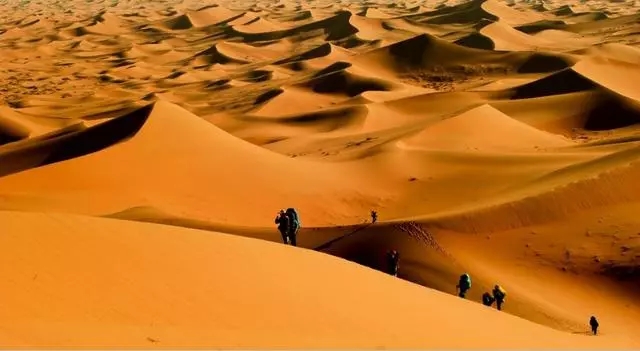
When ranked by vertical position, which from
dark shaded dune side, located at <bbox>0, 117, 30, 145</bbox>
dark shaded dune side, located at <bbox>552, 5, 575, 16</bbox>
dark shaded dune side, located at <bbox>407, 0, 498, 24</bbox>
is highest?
dark shaded dune side, located at <bbox>0, 117, 30, 145</bbox>

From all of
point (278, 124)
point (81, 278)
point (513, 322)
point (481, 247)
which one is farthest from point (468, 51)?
point (81, 278)

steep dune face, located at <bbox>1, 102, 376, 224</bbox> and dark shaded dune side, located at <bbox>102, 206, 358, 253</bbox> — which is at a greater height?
dark shaded dune side, located at <bbox>102, 206, 358, 253</bbox>

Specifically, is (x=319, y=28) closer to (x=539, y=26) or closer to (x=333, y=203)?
(x=539, y=26)

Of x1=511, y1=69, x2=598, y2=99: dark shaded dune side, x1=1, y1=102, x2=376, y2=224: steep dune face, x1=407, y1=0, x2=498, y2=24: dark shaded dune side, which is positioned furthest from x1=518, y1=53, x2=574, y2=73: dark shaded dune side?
x1=1, y1=102, x2=376, y2=224: steep dune face

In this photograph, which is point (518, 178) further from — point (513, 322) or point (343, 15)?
point (343, 15)

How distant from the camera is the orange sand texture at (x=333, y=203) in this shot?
680 centimetres

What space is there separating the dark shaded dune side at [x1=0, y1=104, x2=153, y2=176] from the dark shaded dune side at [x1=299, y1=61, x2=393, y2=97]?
767 inches

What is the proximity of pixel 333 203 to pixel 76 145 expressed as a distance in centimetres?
992

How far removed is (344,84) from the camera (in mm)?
44094

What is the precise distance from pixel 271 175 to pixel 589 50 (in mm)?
29602

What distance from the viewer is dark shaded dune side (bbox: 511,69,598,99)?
35.9 meters

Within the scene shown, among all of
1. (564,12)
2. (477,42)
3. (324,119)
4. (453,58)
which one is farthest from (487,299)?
(564,12)

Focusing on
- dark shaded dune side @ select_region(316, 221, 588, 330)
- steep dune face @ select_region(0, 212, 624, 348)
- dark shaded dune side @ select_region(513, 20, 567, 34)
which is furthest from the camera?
dark shaded dune side @ select_region(513, 20, 567, 34)

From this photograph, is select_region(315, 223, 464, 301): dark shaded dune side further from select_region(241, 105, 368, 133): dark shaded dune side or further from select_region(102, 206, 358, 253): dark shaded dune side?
select_region(241, 105, 368, 133): dark shaded dune side
